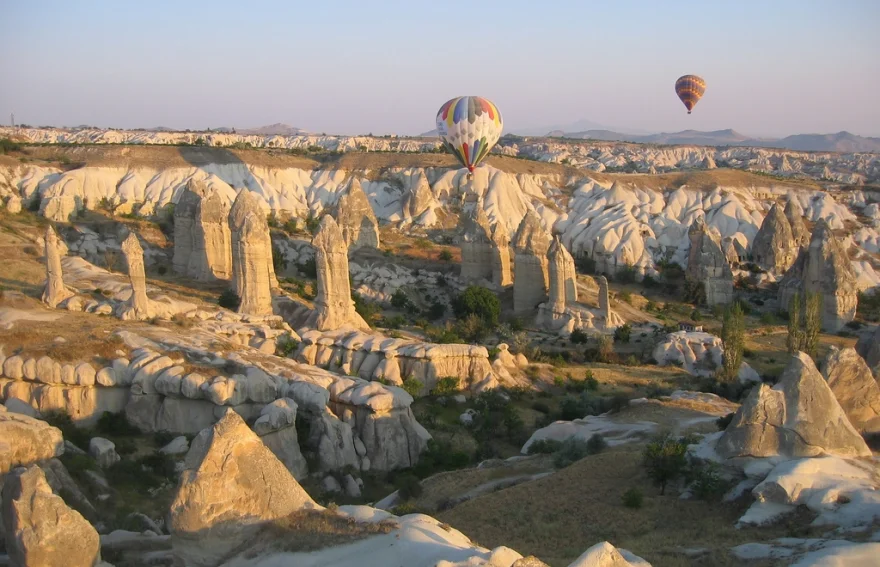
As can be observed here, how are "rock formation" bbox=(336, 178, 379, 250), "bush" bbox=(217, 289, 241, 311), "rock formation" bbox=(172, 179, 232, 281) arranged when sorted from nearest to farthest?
"bush" bbox=(217, 289, 241, 311) → "rock formation" bbox=(172, 179, 232, 281) → "rock formation" bbox=(336, 178, 379, 250)

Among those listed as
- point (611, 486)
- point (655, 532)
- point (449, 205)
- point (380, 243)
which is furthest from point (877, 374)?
point (449, 205)

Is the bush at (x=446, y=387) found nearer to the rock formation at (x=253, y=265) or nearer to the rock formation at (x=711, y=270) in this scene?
the rock formation at (x=253, y=265)

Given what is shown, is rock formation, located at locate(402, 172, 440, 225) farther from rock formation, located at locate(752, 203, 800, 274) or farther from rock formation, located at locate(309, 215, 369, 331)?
rock formation, located at locate(309, 215, 369, 331)

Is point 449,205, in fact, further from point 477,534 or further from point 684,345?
point 477,534

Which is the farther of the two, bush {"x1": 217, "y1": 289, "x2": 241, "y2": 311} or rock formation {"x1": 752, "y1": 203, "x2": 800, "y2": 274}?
rock formation {"x1": 752, "y1": 203, "x2": 800, "y2": 274}

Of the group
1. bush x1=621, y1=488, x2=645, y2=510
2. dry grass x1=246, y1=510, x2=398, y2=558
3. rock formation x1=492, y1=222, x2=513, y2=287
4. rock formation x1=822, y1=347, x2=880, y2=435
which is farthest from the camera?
rock formation x1=492, y1=222, x2=513, y2=287

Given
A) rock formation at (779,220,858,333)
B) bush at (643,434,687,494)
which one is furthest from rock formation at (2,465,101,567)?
rock formation at (779,220,858,333)
